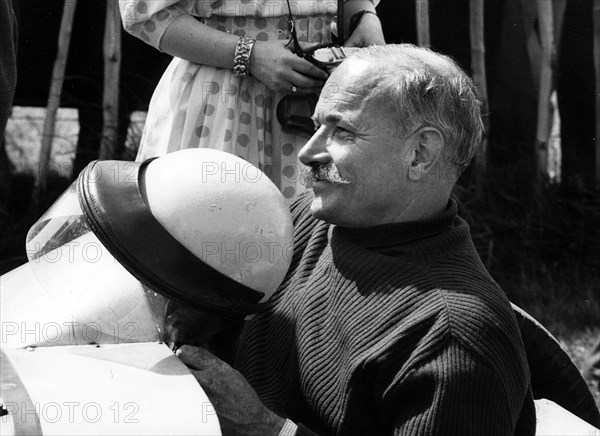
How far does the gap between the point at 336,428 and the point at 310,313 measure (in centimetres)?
27

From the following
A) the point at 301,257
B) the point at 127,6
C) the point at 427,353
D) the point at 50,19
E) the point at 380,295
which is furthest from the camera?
the point at 50,19

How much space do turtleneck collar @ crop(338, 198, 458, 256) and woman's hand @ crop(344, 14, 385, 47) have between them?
896 mm

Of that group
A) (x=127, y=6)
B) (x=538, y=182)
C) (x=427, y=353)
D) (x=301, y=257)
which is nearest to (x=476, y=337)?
(x=427, y=353)

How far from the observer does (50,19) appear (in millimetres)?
5320

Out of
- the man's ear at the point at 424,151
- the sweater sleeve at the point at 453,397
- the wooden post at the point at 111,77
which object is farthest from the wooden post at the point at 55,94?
the sweater sleeve at the point at 453,397

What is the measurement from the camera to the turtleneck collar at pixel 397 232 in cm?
242

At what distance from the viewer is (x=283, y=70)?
307 centimetres

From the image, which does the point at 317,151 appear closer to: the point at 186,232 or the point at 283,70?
the point at 186,232

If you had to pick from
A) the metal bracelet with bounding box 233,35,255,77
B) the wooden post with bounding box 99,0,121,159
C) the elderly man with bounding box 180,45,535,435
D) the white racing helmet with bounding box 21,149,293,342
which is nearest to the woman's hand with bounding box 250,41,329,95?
the metal bracelet with bounding box 233,35,255,77

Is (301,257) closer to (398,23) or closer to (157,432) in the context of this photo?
(157,432)

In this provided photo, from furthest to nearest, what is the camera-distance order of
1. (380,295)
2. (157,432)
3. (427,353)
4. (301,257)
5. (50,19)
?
(50,19) → (301,257) → (380,295) → (427,353) → (157,432)

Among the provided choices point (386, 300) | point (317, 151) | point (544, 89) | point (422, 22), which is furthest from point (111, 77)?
point (386, 300)

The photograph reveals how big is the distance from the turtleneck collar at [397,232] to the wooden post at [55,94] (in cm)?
301

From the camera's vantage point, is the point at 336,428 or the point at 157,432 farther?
the point at 336,428
